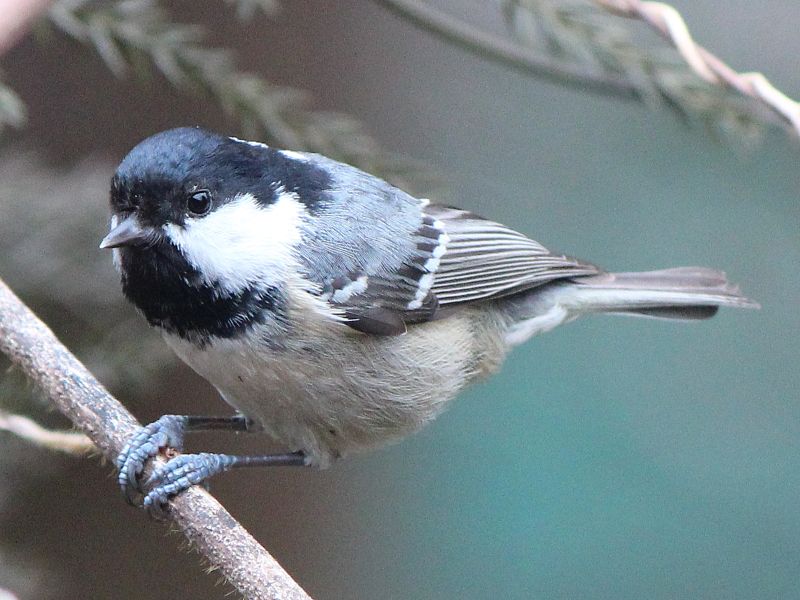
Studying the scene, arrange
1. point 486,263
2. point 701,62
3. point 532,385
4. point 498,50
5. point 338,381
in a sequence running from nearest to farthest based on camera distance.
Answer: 1. point 701,62
2. point 338,381
3. point 498,50
4. point 486,263
5. point 532,385

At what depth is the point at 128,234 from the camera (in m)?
1.24

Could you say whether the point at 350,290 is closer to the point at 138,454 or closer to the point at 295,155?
the point at 295,155

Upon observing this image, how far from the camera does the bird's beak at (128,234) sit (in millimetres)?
1229

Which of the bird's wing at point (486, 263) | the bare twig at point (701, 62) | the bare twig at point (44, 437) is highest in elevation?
the bare twig at point (701, 62)

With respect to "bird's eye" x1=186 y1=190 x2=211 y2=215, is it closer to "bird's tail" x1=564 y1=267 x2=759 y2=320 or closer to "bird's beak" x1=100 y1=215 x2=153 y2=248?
"bird's beak" x1=100 y1=215 x2=153 y2=248

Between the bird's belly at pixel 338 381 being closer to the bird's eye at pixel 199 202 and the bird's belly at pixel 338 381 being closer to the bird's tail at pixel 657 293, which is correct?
the bird's eye at pixel 199 202

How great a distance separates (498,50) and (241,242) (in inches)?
24.7

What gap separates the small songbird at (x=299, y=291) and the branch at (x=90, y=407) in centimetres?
5

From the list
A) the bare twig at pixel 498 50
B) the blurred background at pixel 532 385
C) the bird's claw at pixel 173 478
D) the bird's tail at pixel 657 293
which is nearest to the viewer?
the bird's claw at pixel 173 478

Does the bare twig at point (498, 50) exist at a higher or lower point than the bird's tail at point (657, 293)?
higher

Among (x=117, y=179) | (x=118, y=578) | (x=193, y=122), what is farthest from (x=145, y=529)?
(x=117, y=179)

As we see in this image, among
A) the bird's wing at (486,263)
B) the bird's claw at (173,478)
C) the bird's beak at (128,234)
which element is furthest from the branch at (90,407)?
the bird's wing at (486,263)

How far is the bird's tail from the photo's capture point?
1817 mm

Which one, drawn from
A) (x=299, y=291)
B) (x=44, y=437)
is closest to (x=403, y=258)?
(x=299, y=291)
